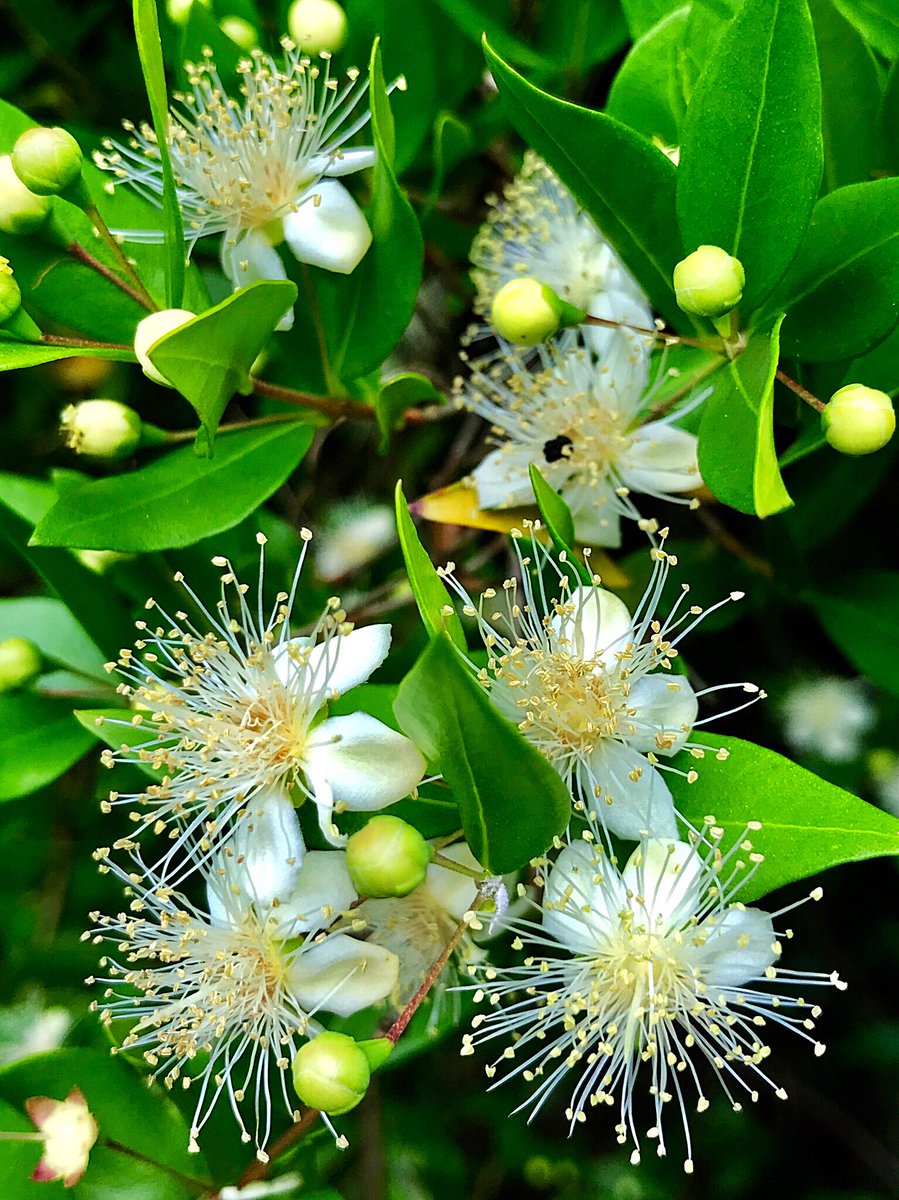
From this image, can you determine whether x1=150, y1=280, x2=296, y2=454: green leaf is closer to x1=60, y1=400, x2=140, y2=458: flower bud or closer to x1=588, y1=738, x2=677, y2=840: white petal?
x1=60, y1=400, x2=140, y2=458: flower bud

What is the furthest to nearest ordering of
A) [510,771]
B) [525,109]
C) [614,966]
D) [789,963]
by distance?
[789,963]
[614,966]
[525,109]
[510,771]

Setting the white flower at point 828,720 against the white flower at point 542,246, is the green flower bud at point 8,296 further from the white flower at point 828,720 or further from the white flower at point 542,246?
the white flower at point 828,720

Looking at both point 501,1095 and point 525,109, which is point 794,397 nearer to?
point 525,109

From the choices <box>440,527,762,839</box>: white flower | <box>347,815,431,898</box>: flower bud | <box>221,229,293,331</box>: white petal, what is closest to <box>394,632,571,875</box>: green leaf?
<box>347,815,431,898</box>: flower bud

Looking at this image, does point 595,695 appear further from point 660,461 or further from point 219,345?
point 219,345

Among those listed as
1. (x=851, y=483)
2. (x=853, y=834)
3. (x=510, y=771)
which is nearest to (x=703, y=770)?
(x=853, y=834)

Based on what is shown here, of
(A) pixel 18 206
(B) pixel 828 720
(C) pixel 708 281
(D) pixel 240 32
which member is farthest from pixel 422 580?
(B) pixel 828 720

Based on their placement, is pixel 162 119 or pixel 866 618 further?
pixel 866 618
